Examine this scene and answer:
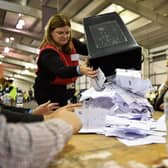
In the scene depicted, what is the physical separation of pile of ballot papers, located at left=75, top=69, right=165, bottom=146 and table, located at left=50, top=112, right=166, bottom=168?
16 cm

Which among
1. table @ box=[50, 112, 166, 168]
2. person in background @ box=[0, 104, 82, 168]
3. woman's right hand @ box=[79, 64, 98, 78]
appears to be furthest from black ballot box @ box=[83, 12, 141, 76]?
person in background @ box=[0, 104, 82, 168]

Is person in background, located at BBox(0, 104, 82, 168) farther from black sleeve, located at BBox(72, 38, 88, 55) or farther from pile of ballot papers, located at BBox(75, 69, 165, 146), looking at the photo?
black sleeve, located at BBox(72, 38, 88, 55)

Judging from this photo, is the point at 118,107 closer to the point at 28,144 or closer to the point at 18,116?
the point at 18,116

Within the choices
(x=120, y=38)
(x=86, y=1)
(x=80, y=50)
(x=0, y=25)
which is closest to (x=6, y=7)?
(x=86, y=1)

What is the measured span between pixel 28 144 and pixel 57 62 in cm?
98

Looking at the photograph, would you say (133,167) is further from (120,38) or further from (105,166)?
(120,38)

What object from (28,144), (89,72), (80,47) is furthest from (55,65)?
(28,144)

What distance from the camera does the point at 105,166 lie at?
521 mm

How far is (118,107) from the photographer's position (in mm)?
1099

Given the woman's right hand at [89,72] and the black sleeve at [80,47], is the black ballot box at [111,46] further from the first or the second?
Result: the black sleeve at [80,47]

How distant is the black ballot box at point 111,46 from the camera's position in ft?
3.98

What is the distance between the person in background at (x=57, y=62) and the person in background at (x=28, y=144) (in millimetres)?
831

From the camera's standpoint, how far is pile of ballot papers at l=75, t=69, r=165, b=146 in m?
0.94

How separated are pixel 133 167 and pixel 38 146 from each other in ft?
0.60
